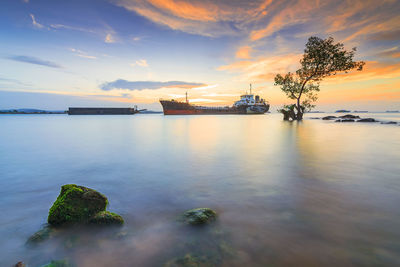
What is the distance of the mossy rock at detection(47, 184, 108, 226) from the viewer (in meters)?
3.67

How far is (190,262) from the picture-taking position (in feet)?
8.97

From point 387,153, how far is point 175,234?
12907 mm

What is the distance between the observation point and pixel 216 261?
273 centimetres

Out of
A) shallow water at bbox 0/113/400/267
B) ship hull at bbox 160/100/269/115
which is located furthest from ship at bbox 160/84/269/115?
shallow water at bbox 0/113/400/267

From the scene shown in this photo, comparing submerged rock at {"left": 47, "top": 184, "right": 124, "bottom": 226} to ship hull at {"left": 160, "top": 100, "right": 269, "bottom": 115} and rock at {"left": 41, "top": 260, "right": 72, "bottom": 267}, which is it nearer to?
rock at {"left": 41, "top": 260, "right": 72, "bottom": 267}

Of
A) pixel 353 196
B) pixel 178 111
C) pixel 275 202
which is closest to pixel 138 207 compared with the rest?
pixel 275 202

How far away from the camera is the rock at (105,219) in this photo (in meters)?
3.66

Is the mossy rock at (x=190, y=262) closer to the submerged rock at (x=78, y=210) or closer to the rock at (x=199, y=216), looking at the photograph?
Answer: the rock at (x=199, y=216)

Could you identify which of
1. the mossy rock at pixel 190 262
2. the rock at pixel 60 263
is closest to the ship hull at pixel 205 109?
the rock at pixel 60 263

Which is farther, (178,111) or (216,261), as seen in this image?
(178,111)

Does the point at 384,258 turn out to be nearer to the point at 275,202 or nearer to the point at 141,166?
the point at 275,202

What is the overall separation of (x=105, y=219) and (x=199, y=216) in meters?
1.83

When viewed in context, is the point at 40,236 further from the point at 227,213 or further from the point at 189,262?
the point at 227,213

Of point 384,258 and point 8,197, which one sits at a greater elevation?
point 384,258
